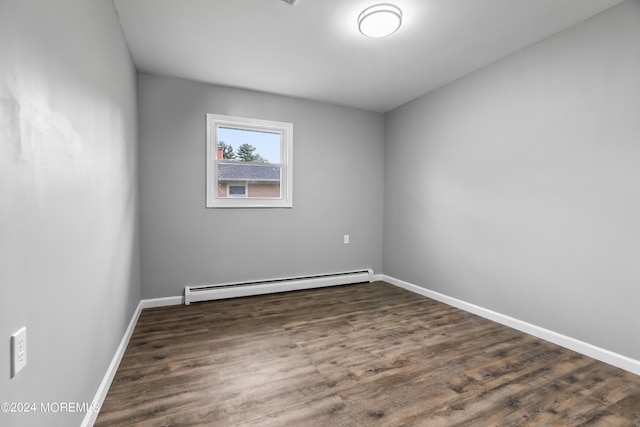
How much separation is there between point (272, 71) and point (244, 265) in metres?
2.22

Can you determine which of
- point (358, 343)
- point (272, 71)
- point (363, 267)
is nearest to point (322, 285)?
point (363, 267)

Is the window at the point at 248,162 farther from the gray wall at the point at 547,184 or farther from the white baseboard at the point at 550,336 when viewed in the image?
the white baseboard at the point at 550,336

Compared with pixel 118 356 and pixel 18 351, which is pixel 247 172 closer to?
pixel 118 356

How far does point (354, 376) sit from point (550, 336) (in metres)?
1.75

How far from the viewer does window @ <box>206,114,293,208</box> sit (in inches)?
139

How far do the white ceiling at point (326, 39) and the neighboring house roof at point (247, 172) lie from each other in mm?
932

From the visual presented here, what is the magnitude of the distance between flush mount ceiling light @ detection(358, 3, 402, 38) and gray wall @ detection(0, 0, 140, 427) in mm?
1696

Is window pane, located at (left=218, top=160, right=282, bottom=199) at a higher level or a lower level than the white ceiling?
lower

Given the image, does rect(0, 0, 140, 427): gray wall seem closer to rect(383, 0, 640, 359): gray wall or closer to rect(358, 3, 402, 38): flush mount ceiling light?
rect(358, 3, 402, 38): flush mount ceiling light

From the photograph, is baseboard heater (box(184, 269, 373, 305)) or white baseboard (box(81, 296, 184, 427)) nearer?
white baseboard (box(81, 296, 184, 427))

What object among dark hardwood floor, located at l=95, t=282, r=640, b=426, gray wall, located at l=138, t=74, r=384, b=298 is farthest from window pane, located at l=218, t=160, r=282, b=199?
dark hardwood floor, located at l=95, t=282, r=640, b=426

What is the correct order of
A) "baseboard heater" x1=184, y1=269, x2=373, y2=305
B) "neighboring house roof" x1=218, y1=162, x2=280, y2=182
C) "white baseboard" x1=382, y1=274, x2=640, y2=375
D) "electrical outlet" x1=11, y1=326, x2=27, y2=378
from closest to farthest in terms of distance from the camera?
"electrical outlet" x1=11, y1=326, x2=27, y2=378 → "white baseboard" x1=382, y1=274, x2=640, y2=375 → "baseboard heater" x1=184, y1=269, x2=373, y2=305 → "neighboring house roof" x1=218, y1=162, x2=280, y2=182

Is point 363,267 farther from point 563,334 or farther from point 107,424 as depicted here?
point 107,424

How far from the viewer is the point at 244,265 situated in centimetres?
367
